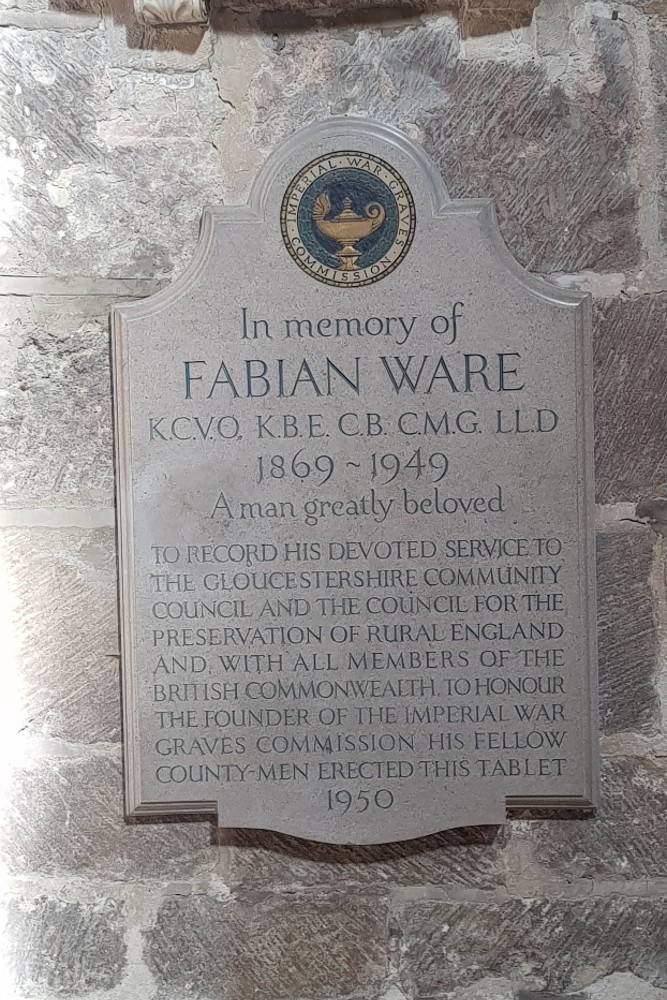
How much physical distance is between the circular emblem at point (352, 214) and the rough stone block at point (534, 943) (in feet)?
4.60

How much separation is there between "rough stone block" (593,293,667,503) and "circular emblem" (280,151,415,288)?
18.5 inches

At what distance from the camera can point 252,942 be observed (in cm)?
190

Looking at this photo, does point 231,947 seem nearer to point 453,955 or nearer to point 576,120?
point 453,955

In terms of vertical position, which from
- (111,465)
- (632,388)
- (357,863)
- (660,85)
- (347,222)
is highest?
(660,85)

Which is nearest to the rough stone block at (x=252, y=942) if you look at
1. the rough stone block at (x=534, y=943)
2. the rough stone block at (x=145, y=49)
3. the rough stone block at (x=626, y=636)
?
the rough stone block at (x=534, y=943)

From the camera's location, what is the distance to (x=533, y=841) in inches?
→ 74.4

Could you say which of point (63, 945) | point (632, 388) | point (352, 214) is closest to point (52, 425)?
point (352, 214)

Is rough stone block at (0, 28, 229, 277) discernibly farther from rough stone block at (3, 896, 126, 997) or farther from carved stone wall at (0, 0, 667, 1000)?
rough stone block at (3, 896, 126, 997)

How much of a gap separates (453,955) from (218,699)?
76 cm

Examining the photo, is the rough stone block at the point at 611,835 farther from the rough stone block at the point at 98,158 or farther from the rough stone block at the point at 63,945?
the rough stone block at the point at 98,158

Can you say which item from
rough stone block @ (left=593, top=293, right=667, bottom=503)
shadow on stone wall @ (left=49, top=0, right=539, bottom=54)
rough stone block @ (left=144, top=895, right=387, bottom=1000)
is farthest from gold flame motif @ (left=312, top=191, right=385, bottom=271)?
rough stone block @ (left=144, top=895, right=387, bottom=1000)

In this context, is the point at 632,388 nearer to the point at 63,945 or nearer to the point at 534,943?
the point at 534,943

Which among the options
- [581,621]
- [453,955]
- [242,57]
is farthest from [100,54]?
[453,955]

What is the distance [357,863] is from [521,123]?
164 centimetres
